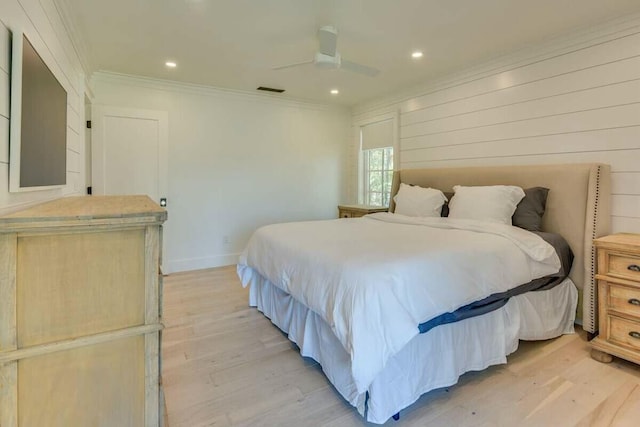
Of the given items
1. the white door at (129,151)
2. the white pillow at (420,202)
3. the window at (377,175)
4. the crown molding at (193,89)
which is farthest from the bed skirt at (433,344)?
the crown molding at (193,89)

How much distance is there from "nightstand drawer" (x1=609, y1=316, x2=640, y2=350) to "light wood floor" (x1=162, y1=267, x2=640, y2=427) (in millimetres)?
170

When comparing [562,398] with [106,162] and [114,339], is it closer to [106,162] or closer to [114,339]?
[114,339]

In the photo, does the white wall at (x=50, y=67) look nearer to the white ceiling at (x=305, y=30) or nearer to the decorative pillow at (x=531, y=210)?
the white ceiling at (x=305, y=30)

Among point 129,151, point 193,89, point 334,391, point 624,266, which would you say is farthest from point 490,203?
point 129,151

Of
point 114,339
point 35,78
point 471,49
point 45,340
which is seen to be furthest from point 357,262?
point 471,49

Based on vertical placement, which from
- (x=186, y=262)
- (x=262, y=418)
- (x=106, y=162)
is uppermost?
(x=106, y=162)

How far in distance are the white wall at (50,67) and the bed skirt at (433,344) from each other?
5.43ft

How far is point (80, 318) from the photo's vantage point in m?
1.06

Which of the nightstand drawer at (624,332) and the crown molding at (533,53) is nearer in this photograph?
the nightstand drawer at (624,332)

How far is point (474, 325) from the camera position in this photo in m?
2.00

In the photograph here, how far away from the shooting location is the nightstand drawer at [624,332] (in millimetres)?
2078

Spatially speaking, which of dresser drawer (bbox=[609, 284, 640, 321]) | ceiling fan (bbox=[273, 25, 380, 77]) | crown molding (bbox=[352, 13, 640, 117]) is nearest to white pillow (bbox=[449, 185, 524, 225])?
dresser drawer (bbox=[609, 284, 640, 321])

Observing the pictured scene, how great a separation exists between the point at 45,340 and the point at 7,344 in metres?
0.09

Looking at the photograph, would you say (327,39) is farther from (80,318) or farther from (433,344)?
(80,318)
